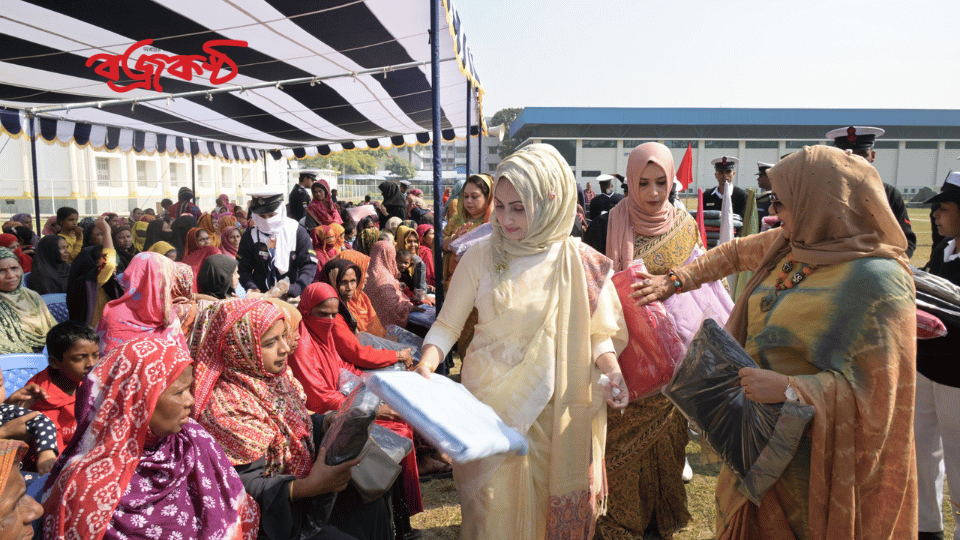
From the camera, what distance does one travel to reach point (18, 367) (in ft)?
10.8

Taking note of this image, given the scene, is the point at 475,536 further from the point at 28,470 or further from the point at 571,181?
the point at 28,470

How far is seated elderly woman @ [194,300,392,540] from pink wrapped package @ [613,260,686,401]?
1277mm

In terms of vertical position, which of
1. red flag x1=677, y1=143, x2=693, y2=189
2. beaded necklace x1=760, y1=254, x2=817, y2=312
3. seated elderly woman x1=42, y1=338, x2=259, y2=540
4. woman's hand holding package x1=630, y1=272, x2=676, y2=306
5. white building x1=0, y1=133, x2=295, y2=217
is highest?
white building x1=0, y1=133, x2=295, y2=217

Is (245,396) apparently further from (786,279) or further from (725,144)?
(725,144)

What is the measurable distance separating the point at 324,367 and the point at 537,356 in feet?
4.86

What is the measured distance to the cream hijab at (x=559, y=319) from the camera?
2086 millimetres

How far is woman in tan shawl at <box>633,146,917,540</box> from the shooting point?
1.58m

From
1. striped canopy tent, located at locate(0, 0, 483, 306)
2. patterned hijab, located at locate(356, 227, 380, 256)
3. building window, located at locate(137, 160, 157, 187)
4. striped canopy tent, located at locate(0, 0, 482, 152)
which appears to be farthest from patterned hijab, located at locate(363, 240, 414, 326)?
building window, located at locate(137, 160, 157, 187)

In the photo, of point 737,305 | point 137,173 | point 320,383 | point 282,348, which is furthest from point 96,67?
point 137,173

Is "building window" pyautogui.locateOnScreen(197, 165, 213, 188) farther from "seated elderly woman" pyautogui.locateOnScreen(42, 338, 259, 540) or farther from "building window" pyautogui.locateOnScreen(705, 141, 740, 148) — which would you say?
"building window" pyautogui.locateOnScreen(705, 141, 740, 148)

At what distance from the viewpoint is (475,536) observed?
81.0 inches

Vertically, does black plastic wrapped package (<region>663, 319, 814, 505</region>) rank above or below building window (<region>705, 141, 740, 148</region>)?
below

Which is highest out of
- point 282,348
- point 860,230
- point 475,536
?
point 860,230

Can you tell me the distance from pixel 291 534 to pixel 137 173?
35.3 meters
